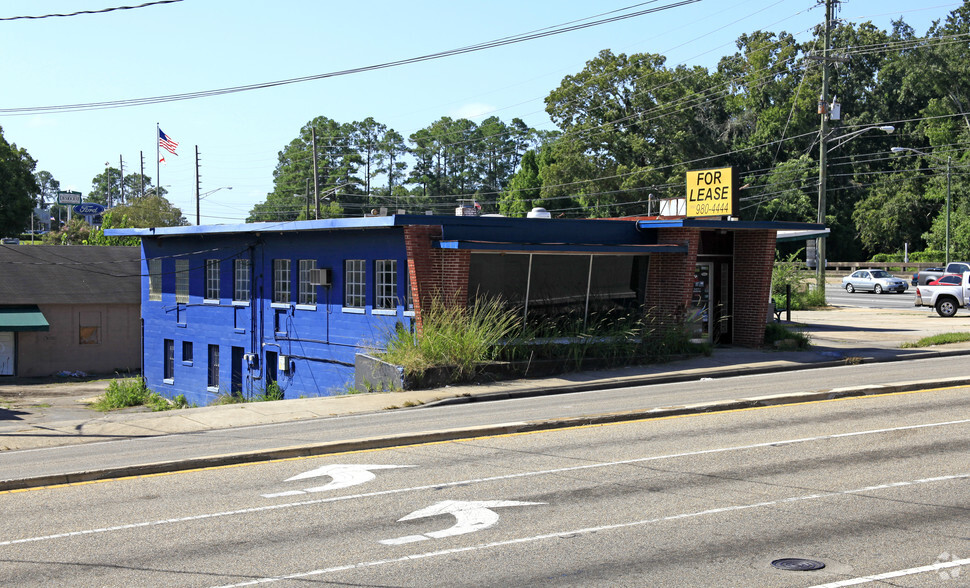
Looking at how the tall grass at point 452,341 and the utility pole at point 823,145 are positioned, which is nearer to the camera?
the tall grass at point 452,341

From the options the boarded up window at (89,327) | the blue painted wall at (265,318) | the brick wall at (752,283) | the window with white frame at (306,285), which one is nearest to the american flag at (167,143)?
the boarded up window at (89,327)

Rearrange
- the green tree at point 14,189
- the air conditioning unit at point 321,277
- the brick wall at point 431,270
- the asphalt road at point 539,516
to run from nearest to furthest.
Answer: the asphalt road at point 539,516
the brick wall at point 431,270
the air conditioning unit at point 321,277
the green tree at point 14,189

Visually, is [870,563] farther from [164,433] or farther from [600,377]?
[600,377]

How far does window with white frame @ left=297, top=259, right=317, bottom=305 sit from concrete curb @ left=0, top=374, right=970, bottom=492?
13.5m

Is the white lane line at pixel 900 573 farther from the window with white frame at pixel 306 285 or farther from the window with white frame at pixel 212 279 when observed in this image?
the window with white frame at pixel 212 279

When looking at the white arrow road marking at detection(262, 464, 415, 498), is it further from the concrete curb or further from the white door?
the white door

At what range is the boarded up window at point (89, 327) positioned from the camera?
39.6 meters

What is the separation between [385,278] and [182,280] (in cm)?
1137

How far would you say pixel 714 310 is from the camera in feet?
83.7

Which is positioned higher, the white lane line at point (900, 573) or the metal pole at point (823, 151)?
the metal pole at point (823, 151)

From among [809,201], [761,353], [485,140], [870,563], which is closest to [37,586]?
[870,563]

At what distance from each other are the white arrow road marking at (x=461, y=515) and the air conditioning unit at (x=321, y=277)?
16.1 meters

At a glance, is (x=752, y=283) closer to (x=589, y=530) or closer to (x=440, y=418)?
(x=440, y=418)

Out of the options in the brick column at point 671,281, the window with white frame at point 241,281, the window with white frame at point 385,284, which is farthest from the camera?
the window with white frame at point 241,281
